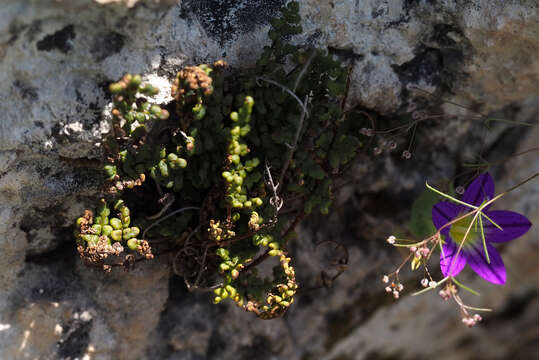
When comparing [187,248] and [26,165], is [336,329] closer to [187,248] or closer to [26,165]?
[187,248]

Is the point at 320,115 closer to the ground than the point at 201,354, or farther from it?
farther from it

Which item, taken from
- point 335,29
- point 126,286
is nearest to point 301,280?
point 126,286

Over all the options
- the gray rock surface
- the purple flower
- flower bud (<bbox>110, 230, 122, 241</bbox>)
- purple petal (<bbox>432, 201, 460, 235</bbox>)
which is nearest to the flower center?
the purple flower

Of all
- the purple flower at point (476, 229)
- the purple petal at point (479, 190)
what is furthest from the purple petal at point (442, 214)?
the purple petal at point (479, 190)

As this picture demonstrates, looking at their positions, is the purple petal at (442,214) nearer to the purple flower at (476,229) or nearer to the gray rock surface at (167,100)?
the purple flower at (476,229)

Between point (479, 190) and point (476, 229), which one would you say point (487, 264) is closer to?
point (476, 229)

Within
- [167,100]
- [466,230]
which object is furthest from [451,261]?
[167,100]

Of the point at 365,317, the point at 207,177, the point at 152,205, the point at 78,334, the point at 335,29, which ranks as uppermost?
the point at 335,29
